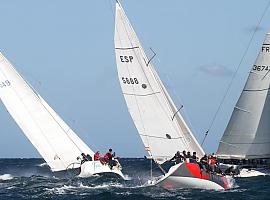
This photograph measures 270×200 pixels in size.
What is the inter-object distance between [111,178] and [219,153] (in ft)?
40.4

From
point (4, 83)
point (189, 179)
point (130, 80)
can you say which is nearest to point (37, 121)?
point (4, 83)

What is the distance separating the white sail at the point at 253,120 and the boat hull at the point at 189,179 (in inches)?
586

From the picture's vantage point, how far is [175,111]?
39.5 meters

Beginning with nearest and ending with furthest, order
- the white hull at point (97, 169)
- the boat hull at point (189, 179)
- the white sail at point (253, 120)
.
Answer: the boat hull at point (189, 179) < the white hull at point (97, 169) < the white sail at point (253, 120)

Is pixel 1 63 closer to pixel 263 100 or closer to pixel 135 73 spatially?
pixel 135 73

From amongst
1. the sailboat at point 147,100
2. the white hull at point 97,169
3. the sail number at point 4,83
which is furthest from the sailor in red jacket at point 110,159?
the sail number at point 4,83

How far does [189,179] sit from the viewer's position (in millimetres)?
35812

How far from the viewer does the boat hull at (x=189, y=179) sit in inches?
1391

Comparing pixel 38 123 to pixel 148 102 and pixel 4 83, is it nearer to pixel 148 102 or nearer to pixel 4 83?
pixel 4 83

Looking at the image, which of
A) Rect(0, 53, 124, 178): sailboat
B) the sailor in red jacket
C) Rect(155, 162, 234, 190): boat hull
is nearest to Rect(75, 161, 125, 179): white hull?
the sailor in red jacket

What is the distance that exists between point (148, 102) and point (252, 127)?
14.6 metres

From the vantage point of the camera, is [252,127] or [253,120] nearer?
[253,120]

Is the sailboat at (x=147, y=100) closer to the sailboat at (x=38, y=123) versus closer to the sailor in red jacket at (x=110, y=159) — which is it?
the sailor in red jacket at (x=110, y=159)

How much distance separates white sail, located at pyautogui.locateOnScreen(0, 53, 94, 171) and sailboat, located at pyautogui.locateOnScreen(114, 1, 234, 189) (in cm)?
1036
